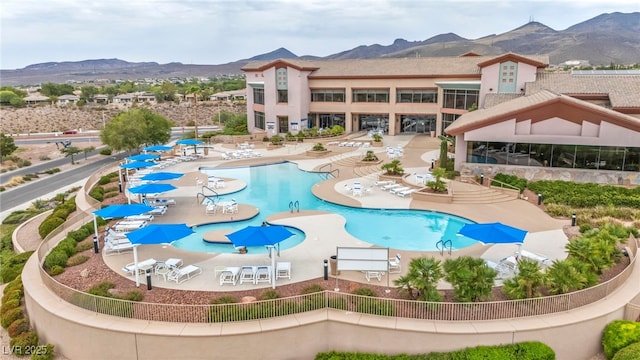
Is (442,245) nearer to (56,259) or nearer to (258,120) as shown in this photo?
(56,259)

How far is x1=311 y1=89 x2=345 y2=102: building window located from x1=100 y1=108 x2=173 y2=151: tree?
18.3 meters

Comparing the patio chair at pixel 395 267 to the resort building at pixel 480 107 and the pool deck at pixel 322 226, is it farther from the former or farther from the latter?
the resort building at pixel 480 107

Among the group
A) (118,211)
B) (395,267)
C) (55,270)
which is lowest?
(55,270)

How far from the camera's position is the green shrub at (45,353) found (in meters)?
13.5

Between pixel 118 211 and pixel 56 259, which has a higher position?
pixel 118 211

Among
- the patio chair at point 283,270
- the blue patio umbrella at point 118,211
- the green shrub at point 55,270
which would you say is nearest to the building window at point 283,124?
the blue patio umbrella at point 118,211

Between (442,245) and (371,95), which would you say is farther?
(371,95)

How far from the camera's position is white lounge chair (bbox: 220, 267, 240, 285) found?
15.2 metres

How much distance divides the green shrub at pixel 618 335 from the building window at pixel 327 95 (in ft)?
146

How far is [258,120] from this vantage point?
59469 mm

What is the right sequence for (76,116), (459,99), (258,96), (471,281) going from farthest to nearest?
(76,116) → (258,96) → (459,99) → (471,281)

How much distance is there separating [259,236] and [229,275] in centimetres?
187

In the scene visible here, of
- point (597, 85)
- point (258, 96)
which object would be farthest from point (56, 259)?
point (258, 96)

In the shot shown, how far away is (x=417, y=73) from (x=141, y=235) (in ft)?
137
